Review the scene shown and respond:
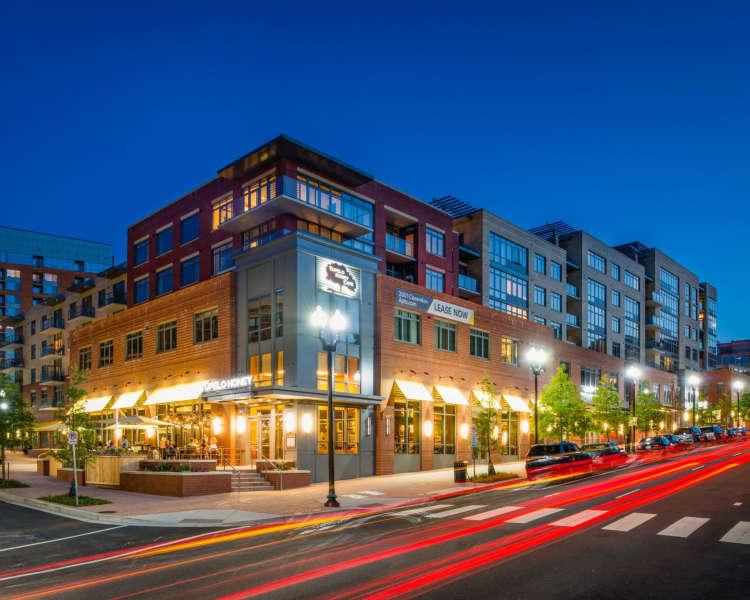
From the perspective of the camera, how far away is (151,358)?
145ft

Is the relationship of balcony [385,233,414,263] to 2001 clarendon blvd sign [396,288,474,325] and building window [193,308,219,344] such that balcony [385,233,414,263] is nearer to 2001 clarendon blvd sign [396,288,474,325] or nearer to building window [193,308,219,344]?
2001 clarendon blvd sign [396,288,474,325]

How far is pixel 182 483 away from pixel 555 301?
166 ft

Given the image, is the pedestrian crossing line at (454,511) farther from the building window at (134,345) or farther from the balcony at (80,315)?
the balcony at (80,315)

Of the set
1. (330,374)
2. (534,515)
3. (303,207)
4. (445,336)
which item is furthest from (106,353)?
(534,515)

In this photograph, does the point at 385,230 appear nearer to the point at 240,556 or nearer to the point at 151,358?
the point at 151,358

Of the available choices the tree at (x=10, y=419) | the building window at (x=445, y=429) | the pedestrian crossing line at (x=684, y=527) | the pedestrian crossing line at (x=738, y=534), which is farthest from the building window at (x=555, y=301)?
the pedestrian crossing line at (x=738, y=534)

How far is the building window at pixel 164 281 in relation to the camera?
160ft

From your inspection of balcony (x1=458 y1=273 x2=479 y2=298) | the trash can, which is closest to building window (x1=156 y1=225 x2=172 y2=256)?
balcony (x1=458 y1=273 x2=479 y2=298)

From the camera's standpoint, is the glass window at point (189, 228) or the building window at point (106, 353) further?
the building window at point (106, 353)

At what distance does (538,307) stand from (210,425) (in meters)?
38.8

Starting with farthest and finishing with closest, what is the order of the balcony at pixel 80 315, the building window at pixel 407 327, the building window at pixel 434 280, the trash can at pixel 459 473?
the balcony at pixel 80 315
the building window at pixel 434 280
the building window at pixel 407 327
the trash can at pixel 459 473

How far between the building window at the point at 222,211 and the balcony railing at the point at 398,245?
1059 cm

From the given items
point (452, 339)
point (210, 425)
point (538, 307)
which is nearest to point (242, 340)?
point (210, 425)

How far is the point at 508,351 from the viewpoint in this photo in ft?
161
